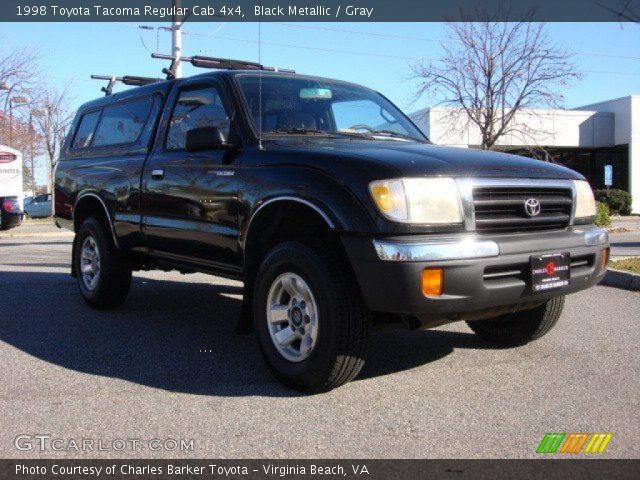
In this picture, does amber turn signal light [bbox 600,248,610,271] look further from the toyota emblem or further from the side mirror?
the side mirror

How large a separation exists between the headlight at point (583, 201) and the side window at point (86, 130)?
15.2 feet

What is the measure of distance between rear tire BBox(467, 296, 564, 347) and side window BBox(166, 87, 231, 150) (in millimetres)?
2350

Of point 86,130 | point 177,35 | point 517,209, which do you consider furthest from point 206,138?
point 177,35

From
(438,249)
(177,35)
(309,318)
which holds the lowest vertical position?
(309,318)

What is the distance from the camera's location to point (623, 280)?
777cm

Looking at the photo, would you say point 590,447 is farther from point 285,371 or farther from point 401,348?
point 401,348

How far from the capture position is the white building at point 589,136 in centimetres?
2825

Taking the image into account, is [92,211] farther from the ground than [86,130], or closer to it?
closer to it

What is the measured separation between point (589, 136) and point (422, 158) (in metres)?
30.8

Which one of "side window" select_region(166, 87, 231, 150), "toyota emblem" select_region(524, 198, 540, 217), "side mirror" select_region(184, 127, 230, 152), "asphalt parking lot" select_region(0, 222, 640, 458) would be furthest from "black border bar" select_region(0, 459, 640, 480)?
"side window" select_region(166, 87, 231, 150)

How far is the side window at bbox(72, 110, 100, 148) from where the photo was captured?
6734 mm

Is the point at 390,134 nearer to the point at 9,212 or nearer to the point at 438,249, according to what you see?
the point at 438,249

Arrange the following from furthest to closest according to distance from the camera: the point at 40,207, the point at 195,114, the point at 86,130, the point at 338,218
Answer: the point at 40,207 → the point at 86,130 → the point at 195,114 → the point at 338,218

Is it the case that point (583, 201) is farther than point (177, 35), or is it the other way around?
point (177, 35)
